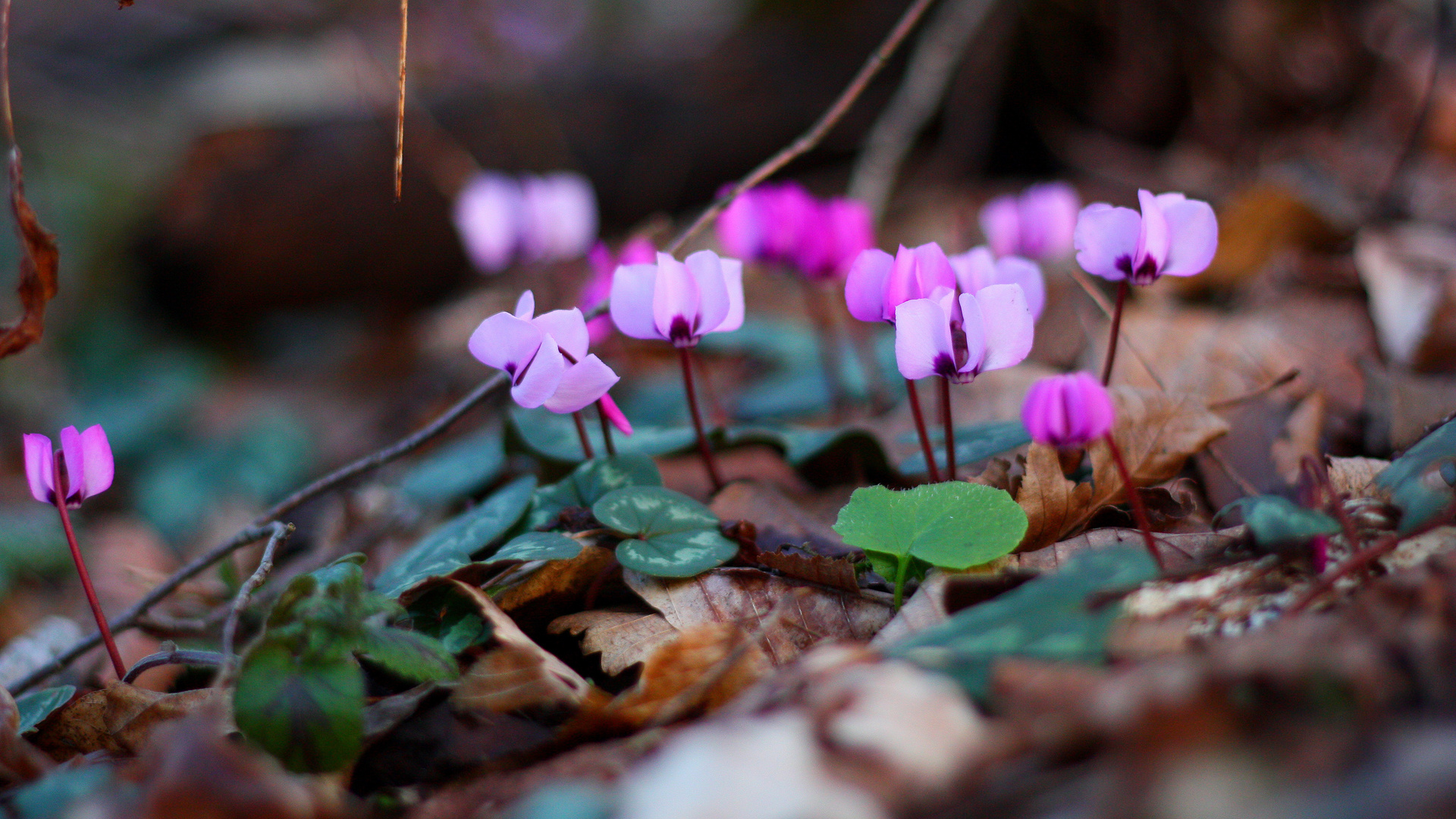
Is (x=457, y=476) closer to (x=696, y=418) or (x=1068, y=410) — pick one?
(x=696, y=418)

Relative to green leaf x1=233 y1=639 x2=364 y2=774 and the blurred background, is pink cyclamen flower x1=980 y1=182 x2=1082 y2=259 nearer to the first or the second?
the blurred background

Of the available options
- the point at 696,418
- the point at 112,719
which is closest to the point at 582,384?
the point at 696,418

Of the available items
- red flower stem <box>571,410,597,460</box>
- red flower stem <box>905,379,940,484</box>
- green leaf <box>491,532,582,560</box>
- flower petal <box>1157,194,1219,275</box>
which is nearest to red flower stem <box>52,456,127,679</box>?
green leaf <box>491,532,582,560</box>

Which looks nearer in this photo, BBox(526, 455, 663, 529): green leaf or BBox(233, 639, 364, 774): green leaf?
BBox(233, 639, 364, 774): green leaf

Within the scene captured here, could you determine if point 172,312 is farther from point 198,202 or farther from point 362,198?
point 362,198

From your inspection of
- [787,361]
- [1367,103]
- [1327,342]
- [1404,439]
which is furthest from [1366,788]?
[1367,103]

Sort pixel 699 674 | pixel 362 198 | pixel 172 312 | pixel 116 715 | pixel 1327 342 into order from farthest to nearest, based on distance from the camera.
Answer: pixel 172 312 → pixel 362 198 → pixel 1327 342 → pixel 116 715 → pixel 699 674
